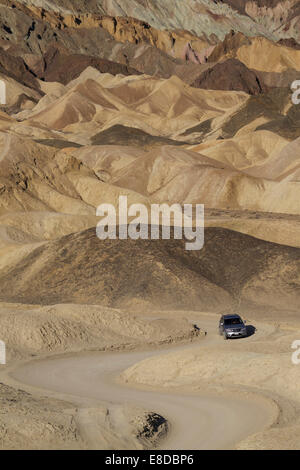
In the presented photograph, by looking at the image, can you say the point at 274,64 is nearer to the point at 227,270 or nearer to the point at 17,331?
the point at 227,270

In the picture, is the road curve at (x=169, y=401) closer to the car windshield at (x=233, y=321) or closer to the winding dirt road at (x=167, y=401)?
the winding dirt road at (x=167, y=401)

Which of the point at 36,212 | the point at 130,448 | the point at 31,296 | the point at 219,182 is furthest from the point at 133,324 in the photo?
the point at 219,182

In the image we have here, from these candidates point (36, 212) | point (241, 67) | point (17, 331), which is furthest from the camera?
point (241, 67)

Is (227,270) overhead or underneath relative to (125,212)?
underneath

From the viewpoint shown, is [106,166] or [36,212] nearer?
[36,212]
